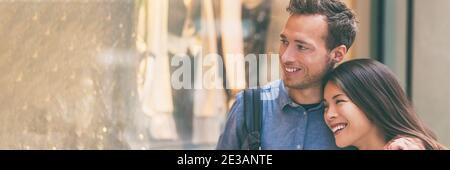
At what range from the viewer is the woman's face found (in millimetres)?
4105

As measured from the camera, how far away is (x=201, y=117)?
418cm

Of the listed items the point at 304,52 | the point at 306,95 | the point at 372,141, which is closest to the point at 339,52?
the point at 304,52

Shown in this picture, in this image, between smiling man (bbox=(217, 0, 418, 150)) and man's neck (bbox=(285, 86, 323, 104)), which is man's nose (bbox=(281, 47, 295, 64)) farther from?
man's neck (bbox=(285, 86, 323, 104))

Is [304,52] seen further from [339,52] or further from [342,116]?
[342,116]

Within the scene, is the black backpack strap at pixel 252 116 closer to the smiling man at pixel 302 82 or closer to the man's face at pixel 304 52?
the smiling man at pixel 302 82

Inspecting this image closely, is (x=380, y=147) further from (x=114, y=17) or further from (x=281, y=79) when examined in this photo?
(x=114, y=17)

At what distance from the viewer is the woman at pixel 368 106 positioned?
4094 mm

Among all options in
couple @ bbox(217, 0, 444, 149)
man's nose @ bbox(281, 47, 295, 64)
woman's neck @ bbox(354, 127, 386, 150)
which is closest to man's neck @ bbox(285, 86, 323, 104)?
couple @ bbox(217, 0, 444, 149)

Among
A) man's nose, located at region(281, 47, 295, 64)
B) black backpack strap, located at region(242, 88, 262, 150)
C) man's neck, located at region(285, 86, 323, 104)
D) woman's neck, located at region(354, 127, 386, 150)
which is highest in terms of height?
man's nose, located at region(281, 47, 295, 64)

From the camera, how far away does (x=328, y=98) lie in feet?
13.5

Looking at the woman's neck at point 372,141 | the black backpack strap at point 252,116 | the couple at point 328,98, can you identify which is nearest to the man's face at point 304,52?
the couple at point 328,98

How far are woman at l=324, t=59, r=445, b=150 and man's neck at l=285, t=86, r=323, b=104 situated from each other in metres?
0.04

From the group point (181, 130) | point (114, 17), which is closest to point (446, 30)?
point (181, 130)
